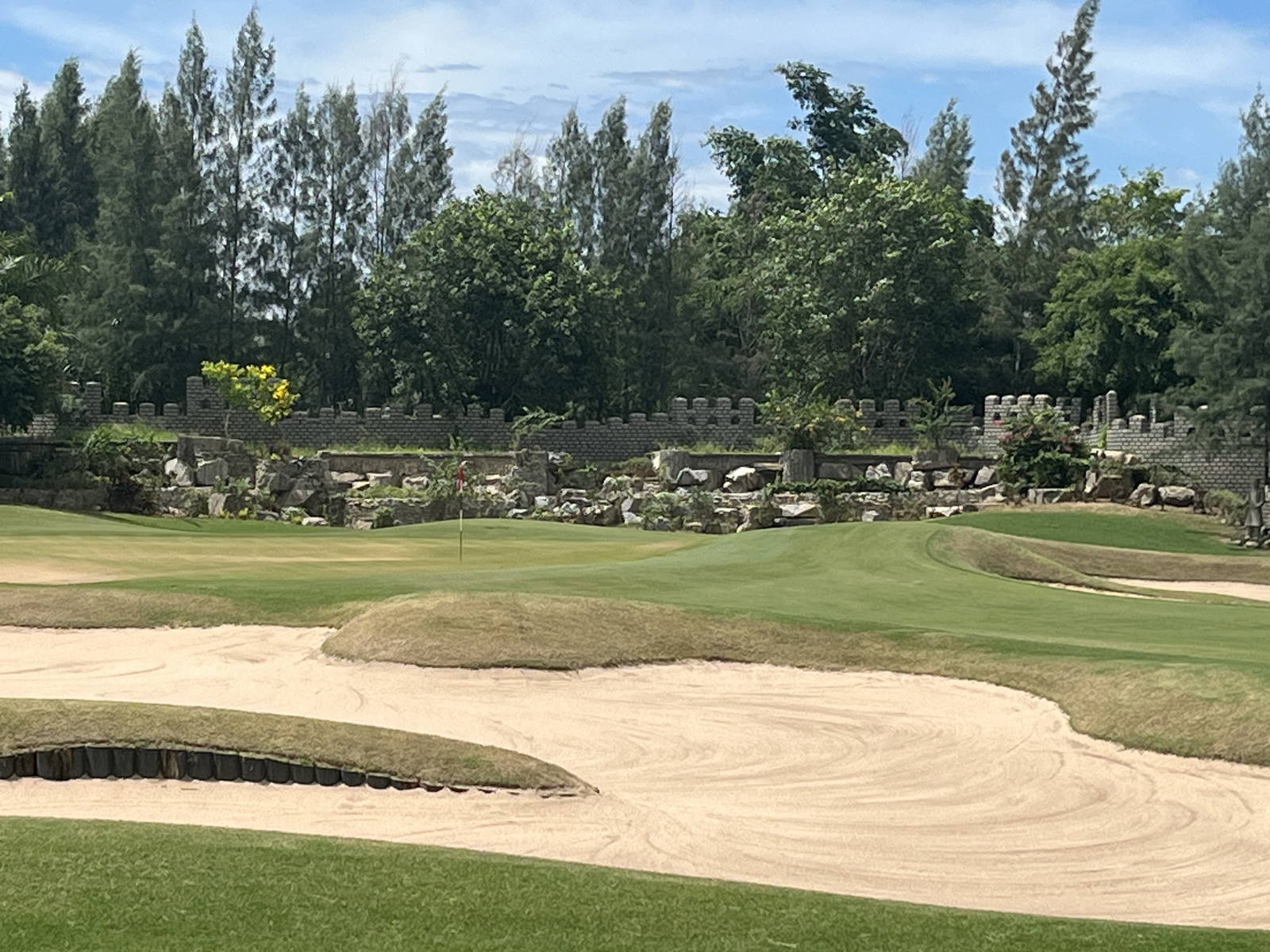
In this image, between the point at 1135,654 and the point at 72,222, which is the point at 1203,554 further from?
the point at 72,222

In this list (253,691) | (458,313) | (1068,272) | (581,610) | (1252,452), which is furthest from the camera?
(1068,272)

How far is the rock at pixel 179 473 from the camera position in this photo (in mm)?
42469

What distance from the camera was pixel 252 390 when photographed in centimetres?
4734

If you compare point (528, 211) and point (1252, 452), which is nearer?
point (1252, 452)

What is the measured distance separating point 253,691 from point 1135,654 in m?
8.26

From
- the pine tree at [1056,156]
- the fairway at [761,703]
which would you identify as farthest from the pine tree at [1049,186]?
the fairway at [761,703]

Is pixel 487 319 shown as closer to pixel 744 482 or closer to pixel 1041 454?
pixel 744 482

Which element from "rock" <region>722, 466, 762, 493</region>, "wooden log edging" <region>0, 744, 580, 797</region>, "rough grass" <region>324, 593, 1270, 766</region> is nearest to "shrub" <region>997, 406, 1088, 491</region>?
"rock" <region>722, 466, 762, 493</region>

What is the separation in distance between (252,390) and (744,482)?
46.1 ft

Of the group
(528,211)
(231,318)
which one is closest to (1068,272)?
(528,211)

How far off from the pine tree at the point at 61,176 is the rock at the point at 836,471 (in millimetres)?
Answer: 32068

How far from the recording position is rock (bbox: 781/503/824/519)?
140ft

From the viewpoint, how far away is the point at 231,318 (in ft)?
180

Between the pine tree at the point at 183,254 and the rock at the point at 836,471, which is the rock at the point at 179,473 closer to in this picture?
the pine tree at the point at 183,254
